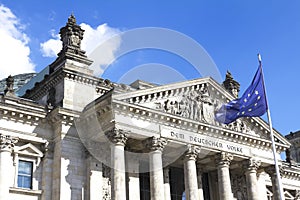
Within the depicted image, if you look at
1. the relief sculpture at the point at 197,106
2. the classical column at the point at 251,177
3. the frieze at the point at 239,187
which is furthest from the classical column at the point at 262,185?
the relief sculpture at the point at 197,106

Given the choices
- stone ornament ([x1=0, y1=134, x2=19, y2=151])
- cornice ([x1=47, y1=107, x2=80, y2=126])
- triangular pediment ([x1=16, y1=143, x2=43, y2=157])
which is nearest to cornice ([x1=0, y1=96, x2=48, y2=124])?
cornice ([x1=47, y1=107, x2=80, y2=126])

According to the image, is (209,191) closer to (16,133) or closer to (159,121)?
(159,121)

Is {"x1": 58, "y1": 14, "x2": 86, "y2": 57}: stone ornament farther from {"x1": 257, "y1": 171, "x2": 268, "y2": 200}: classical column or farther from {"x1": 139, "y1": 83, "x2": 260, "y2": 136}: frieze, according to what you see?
{"x1": 257, "y1": 171, "x2": 268, "y2": 200}: classical column

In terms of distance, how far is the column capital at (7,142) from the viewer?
96.8 feet

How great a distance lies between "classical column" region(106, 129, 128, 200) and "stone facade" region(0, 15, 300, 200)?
6cm

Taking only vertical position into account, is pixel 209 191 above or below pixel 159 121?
below

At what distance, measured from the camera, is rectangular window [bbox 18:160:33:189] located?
1193 inches

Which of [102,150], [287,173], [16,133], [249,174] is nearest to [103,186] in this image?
[102,150]

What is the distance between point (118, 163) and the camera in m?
28.9

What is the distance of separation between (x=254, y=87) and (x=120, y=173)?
9.53 metres

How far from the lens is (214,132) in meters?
34.8

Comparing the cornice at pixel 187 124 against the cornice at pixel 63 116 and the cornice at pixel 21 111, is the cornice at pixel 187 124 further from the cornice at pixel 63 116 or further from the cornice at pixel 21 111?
the cornice at pixel 21 111

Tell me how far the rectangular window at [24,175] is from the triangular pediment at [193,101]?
748 centimetres

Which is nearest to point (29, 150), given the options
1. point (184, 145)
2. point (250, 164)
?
point (184, 145)
